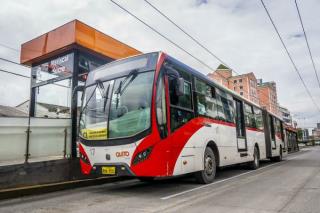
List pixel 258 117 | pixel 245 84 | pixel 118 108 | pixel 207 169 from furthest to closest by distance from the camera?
pixel 245 84 < pixel 258 117 < pixel 207 169 < pixel 118 108

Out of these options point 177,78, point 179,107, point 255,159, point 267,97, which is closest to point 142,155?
point 179,107

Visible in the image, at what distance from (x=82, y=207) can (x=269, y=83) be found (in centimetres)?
11897

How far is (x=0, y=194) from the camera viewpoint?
19.6 feet

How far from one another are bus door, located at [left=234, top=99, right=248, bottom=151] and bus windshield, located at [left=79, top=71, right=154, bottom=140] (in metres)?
5.86

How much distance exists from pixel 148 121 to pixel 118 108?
35.7 inches

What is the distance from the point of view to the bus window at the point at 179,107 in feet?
21.9

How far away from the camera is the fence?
7000 mm

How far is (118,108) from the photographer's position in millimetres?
6520

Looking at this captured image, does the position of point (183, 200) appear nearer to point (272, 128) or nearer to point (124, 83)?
point (124, 83)

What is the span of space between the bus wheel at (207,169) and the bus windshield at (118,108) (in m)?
2.77

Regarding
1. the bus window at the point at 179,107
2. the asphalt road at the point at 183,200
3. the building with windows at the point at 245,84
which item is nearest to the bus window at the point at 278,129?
the asphalt road at the point at 183,200

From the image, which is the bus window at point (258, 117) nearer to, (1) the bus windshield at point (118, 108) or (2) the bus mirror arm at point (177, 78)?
(2) the bus mirror arm at point (177, 78)

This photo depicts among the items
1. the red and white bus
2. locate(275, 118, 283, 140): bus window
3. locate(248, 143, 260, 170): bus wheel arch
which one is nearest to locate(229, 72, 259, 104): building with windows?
locate(275, 118, 283, 140): bus window

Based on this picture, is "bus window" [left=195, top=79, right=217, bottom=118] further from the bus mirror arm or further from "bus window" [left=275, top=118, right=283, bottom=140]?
"bus window" [left=275, top=118, right=283, bottom=140]
